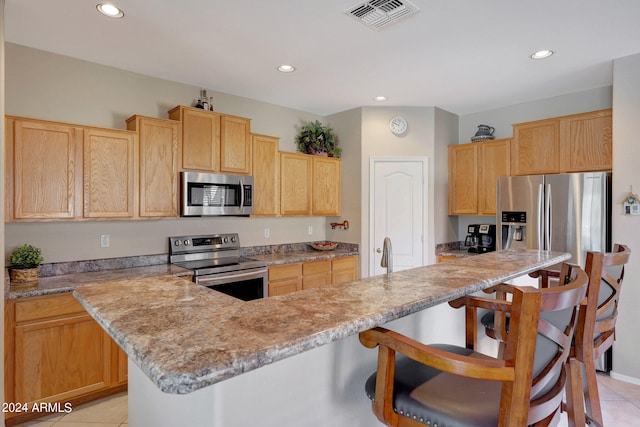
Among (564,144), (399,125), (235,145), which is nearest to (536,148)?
(564,144)

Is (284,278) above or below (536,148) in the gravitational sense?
below

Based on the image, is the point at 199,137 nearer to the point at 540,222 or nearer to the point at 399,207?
the point at 399,207

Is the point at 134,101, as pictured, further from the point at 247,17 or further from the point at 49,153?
the point at 247,17

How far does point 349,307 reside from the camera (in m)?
1.06

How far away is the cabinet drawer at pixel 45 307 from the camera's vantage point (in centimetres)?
234

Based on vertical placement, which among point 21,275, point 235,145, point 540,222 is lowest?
point 21,275

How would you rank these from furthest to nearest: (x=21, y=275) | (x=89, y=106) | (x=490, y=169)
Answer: (x=490, y=169) < (x=89, y=106) < (x=21, y=275)

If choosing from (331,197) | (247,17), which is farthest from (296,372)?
(331,197)

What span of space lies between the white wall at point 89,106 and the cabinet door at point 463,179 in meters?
2.77

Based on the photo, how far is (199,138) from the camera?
3350 millimetres

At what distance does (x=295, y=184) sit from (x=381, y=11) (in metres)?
2.26

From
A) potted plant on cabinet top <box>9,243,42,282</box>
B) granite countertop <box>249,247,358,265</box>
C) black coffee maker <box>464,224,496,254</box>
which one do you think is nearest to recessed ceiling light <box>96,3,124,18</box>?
potted plant on cabinet top <box>9,243,42,282</box>

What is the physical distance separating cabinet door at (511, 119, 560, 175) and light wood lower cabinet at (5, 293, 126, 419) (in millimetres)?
4332

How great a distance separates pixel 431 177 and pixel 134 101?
3.38 m
